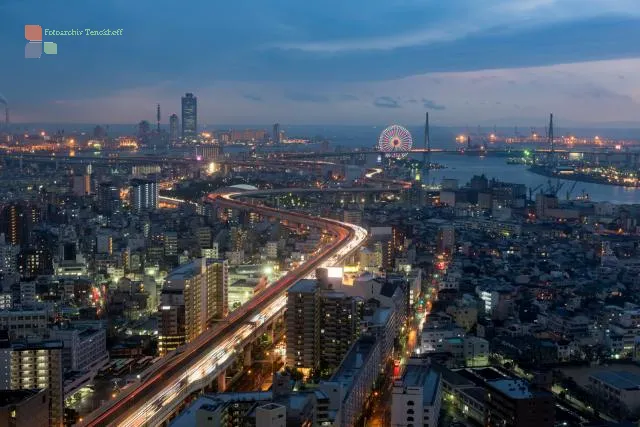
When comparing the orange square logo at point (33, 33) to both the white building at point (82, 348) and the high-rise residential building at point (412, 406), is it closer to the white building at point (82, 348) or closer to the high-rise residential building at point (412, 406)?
the white building at point (82, 348)

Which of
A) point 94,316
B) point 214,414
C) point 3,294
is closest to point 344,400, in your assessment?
point 214,414

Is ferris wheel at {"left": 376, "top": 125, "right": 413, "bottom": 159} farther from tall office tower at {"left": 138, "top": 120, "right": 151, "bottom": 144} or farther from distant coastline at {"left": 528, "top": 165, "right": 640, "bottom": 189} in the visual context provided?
tall office tower at {"left": 138, "top": 120, "right": 151, "bottom": 144}

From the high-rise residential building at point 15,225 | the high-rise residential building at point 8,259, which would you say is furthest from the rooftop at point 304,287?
the high-rise residential building at point 15,225

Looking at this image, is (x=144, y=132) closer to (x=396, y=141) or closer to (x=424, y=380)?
(x=396, y=141)

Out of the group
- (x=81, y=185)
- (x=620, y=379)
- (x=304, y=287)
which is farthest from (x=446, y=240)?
(x=81, y=185)

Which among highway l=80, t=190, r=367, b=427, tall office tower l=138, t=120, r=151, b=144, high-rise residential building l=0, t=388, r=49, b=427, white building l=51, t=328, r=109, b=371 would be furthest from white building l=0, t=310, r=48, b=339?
tall office tower l=138, t=120, r=151, b=144

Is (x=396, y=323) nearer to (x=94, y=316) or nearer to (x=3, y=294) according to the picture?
(x=94, y=316)
